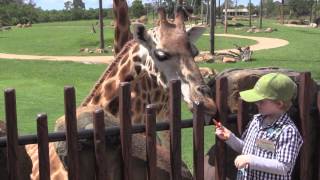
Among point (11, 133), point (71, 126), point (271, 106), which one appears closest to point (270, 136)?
point (271, 106)

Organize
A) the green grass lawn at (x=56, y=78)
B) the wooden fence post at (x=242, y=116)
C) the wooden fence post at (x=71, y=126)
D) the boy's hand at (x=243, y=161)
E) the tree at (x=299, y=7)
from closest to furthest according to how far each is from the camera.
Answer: the wooden fence post at (x=71, y=126) → the boy's hand at (x=243, y=161) → the wooden fence post at (x=242, y=116) → the green grass lawn at (x=56, y=78) → the tree at (x=299, y=7)

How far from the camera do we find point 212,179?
153 inches

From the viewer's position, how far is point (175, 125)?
317 cm

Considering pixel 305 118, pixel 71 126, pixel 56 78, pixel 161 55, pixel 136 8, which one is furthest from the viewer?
pixel 136 8

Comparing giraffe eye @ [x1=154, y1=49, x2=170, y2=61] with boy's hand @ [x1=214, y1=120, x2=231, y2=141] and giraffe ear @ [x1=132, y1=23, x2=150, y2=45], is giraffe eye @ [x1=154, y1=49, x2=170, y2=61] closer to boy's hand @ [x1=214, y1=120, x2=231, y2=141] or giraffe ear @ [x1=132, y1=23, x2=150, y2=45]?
giraffe ear @ [x1=132, y1=23, x2=150, y2=45]

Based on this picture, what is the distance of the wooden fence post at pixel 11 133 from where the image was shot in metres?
2.77

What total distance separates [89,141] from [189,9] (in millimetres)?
3242

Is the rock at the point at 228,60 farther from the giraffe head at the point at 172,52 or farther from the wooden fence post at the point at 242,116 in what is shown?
the wooden fence post at the point at 242,116

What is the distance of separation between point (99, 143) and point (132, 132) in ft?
0.76

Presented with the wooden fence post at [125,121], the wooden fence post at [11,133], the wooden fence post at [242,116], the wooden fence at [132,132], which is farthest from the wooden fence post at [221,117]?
the wooden fence post at [11,133]

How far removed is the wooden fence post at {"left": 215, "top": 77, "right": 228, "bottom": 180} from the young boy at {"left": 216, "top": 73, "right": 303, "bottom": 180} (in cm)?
12

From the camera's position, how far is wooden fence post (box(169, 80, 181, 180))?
124 inches

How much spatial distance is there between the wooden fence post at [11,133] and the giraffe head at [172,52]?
2.09 metres

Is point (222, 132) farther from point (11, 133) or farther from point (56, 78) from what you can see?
point (56, 78)
